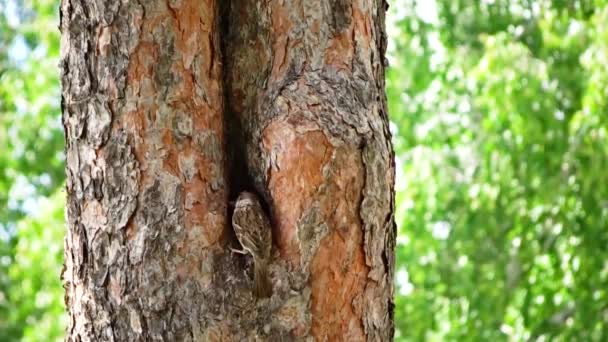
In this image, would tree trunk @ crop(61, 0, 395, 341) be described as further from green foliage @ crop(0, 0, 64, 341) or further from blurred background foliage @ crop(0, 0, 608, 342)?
green foliage @ crop(0, 0, 64, 341)

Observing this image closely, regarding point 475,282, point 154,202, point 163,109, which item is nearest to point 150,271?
point 154,202

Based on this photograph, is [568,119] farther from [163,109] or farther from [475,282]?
[163,109]

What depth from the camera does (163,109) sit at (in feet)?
7.30

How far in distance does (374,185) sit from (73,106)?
581 millimetres

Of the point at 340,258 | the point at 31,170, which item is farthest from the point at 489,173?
the point at 31,170

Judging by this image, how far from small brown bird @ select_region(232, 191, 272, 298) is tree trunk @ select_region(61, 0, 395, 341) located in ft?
0.07

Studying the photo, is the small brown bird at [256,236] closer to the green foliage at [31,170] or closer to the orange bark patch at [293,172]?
the orange bark patch at [293,172]

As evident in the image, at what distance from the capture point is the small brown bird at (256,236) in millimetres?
2199

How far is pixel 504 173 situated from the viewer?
546 cm

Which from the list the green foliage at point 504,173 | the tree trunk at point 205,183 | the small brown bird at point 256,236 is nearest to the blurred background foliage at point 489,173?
the green foliage at point 504,173

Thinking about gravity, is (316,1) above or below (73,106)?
above

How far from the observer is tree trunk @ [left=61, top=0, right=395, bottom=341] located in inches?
86.4

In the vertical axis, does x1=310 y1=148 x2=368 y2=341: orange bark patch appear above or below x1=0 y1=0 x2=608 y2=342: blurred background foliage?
below

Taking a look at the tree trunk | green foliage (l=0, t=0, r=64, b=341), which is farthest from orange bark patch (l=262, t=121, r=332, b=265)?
green foliage (l=0, t=0, r=64, b=341)
